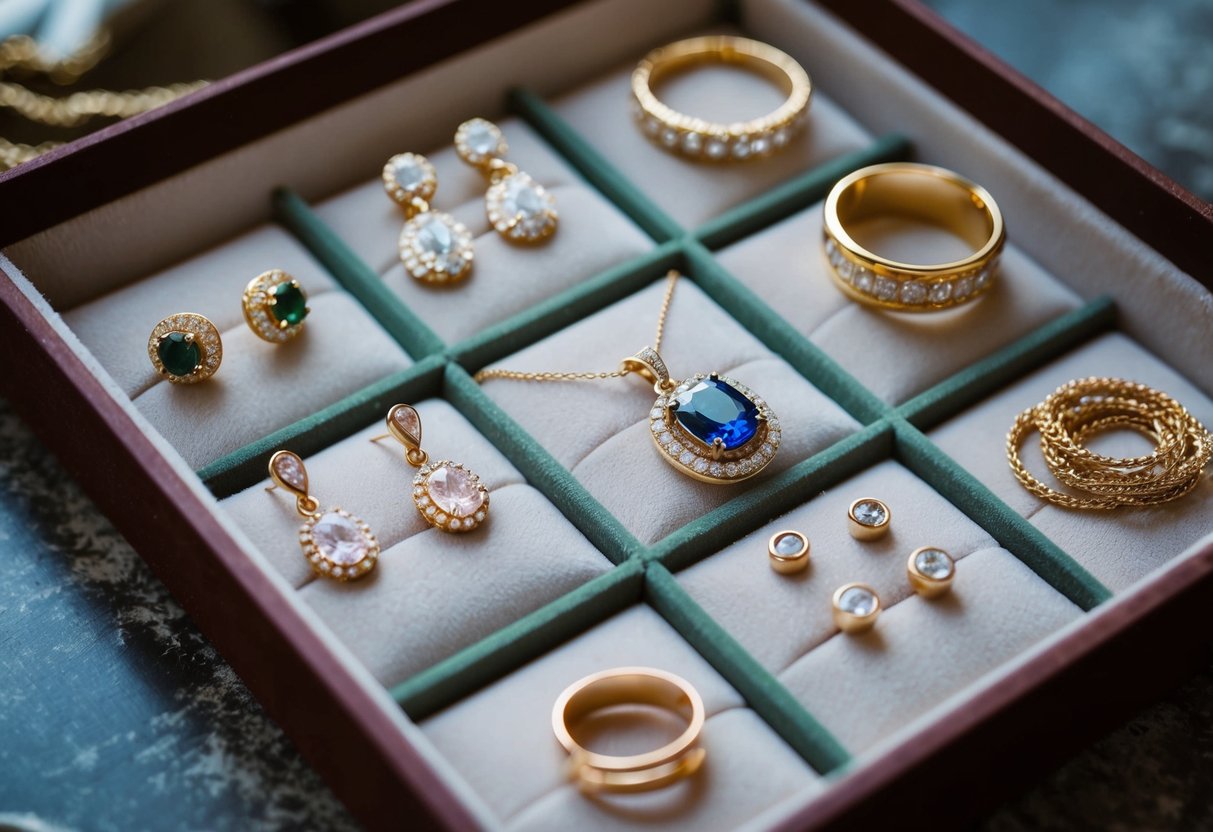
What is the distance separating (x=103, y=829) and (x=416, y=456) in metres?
0.60

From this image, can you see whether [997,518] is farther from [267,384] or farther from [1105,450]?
[267,384]

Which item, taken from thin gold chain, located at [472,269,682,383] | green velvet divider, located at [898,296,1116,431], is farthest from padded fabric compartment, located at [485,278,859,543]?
green velvet divider, located at [898,296,1116,431]

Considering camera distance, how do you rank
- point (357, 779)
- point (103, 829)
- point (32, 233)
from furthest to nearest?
point (32, 233) < point (103, 829) < point (357, 779)

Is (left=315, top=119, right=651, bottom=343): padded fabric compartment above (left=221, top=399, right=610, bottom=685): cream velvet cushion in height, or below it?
above

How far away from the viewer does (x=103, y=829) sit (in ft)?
5.47

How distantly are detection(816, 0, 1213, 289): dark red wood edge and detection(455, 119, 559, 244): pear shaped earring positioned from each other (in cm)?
63

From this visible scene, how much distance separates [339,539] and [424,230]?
595mm

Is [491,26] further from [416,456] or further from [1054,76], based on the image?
[1054,76]

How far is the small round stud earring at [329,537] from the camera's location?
5.78 feet

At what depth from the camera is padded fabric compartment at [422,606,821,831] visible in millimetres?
1584

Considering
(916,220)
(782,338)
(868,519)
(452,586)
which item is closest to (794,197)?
(916,220)

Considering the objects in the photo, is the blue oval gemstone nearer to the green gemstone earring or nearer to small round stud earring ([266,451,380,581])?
small round stud earring ([266,451,380,581])

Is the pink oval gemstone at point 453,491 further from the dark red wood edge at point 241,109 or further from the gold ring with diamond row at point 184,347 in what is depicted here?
the dark red wood edge at point 241,109

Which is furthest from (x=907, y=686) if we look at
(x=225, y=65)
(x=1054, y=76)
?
(x=225, y=65)
